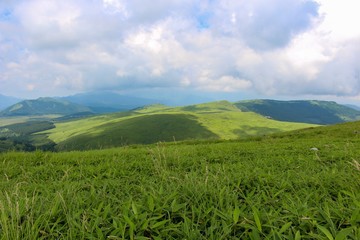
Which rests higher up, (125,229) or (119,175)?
(125,229)

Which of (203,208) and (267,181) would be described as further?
(267,181)

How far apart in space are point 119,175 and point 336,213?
7557 millimetres

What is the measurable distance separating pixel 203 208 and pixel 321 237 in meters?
1.90

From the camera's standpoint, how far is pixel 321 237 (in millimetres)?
3188

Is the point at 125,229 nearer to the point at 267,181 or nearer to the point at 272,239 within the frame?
the point at 272,239

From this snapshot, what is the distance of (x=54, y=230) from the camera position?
3.75 metres

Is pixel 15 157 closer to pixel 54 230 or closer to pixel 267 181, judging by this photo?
pixel 54 230

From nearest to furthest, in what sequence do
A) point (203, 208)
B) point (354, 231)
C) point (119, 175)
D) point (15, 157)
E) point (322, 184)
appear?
1. point (354, 231)
2. point (203, 208)
3. point (322, 184)
4. point (119, 175)
5. point (15, 157)

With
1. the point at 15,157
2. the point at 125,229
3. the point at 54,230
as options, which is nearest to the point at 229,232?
the point at 125,229

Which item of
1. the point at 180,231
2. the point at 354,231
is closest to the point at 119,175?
the point at 180,231

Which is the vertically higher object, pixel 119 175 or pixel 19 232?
pixel 19 232

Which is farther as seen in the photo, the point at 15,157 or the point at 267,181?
the point at 15,157

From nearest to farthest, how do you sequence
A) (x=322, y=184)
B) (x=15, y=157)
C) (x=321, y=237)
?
(x=321, y=237)
(x=322, y=184)
(x=15, y=157)

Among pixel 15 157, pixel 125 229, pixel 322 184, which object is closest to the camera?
pixel 125 229
